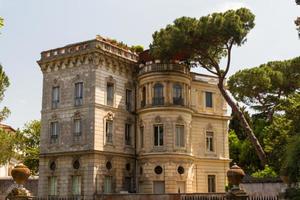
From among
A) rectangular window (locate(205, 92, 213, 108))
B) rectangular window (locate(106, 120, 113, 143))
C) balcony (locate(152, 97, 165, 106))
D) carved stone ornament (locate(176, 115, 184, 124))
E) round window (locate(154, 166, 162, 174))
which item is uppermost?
rectangular window (locate(205, 92, 213, 108))

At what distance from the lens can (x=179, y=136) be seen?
39219 mm

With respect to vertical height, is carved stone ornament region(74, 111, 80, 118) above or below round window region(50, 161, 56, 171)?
above

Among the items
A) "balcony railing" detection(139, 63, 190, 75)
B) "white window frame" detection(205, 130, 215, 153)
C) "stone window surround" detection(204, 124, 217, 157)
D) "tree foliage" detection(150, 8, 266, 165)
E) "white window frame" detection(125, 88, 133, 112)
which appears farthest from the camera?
"white window frame" detection(205, 130, 215, 153)

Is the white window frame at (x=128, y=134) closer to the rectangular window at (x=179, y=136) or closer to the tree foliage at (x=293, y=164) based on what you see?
the rectangular window at (x=179, y=136)

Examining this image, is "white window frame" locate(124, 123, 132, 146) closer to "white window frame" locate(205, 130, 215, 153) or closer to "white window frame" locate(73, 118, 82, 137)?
"white window frame" locate(73, 118, 82, 137)

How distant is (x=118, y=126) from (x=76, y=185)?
19.4 ft

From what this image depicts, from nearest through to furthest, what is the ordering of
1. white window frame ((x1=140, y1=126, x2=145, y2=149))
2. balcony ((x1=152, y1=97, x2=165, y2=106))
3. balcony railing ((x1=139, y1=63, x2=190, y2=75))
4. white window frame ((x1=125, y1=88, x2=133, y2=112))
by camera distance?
1. balcony ((x1=152, y1=97, x2=165, y2=106))
2. balcony railing ((x1=139, y1=63, x2=190, y2=75))
3. white window frame ((x1=140, y1=126, x2=145, y2=149))
4. white window frame ((x1=125, y1=88, x2=133, y2=112))

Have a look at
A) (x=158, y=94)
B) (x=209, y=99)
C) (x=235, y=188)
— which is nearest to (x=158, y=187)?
(x=158, y=94)

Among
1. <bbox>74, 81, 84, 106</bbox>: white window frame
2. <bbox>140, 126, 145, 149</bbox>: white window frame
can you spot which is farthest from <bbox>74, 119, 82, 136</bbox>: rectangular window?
<bbox>140, 126, 145, 149</bbox>: white window frame

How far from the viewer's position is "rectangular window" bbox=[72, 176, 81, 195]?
3753 centimetres

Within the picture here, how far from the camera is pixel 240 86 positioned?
49406 mm

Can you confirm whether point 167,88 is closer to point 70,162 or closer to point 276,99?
point 70,162

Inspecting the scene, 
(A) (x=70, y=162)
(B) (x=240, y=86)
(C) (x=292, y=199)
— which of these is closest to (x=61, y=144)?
(A) (x=70, y=162)

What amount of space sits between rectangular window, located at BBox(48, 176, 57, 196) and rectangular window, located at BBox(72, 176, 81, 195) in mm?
1980
